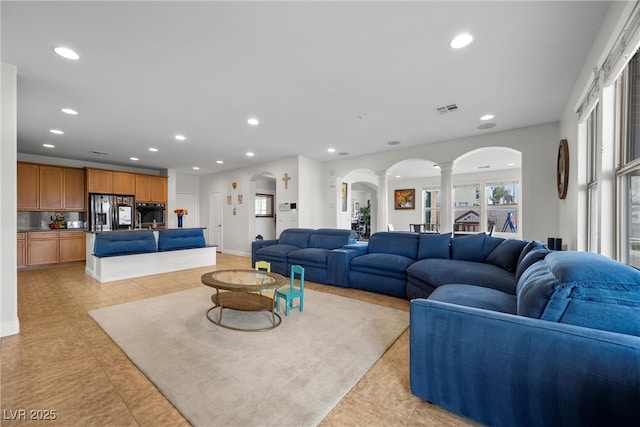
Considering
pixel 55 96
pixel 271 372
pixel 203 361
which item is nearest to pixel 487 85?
pixel 271 372

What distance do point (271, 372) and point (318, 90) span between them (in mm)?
2877

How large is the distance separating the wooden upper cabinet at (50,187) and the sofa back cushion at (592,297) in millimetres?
8779

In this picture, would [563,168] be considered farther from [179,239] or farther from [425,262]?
[179,239]

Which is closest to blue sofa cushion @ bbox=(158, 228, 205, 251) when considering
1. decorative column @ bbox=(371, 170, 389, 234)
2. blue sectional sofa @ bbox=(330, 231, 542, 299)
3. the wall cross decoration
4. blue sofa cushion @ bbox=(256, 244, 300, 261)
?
blue sofa cushion @ bbox=(256, 244, 300, 261)

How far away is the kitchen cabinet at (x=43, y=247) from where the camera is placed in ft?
18.4

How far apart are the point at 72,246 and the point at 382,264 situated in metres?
7.11

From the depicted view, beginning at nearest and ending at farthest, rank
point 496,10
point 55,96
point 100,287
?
point 496,10, point 55,96, point 100,287

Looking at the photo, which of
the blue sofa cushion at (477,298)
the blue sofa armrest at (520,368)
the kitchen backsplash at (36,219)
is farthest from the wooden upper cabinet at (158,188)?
the blue sofa armrest at (520,368)

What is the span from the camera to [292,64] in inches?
101

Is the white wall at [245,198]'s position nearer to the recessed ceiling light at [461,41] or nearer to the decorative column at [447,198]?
the decorative column at [447,198]

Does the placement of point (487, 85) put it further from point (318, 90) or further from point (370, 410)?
point (370, 410)

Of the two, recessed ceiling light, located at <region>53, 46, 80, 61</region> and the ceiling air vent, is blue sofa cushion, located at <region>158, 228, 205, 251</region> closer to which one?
recessed ceiling light, located at <region>53, 46, 80, 61</region>

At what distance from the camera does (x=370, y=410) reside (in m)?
1.56

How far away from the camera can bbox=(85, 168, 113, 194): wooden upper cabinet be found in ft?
21.2
